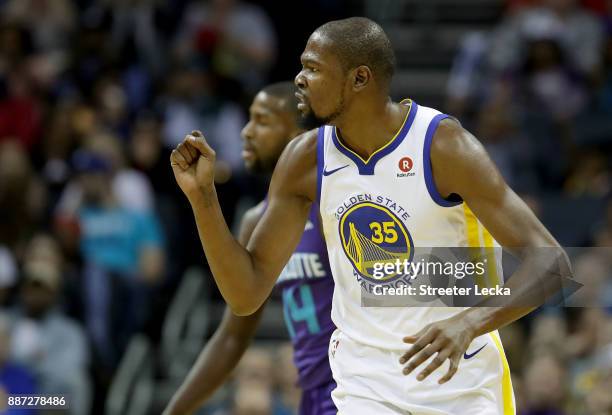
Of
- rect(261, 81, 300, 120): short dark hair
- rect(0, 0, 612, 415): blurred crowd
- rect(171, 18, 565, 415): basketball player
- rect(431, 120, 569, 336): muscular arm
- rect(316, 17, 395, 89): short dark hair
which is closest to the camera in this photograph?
rect(431, 120, 569, 336): muscular arm

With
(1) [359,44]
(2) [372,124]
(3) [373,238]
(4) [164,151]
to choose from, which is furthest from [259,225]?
(4) [164,151]

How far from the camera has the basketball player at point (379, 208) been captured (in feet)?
14.3

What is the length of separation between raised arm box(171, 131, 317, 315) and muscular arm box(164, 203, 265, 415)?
0.81 meters

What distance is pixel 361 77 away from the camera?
14.8 feet

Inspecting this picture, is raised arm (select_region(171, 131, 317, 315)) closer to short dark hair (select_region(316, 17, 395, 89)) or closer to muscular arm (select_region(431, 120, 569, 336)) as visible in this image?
short dark hair (select_region(316, 17, 395, 89))

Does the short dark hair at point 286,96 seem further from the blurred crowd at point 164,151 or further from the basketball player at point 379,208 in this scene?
the blurred crowd at point 164,151

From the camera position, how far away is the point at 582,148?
11.0 m

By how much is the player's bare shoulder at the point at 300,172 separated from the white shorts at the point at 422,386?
2.16 ft

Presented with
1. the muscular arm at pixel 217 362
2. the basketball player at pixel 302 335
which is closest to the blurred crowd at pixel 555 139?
the basketball player at pixel 302 335

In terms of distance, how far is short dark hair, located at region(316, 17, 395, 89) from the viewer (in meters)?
4.48

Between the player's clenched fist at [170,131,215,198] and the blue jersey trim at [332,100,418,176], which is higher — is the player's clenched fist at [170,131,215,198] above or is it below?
below

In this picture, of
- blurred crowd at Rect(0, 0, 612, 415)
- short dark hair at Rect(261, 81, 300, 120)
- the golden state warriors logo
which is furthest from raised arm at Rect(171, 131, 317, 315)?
blurred crowd at Rect(0, 0, 612, 415)

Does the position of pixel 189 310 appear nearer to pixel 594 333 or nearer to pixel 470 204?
pixel 594 333

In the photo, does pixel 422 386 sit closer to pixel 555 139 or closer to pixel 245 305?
pixel 245 305
